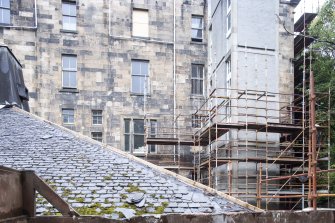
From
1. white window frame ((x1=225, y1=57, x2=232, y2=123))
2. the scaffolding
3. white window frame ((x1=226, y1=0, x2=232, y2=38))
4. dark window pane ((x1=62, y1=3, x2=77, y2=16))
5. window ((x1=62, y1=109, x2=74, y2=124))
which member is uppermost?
dark window pane ((x1=62, y1=3, x2=77, y2=16))

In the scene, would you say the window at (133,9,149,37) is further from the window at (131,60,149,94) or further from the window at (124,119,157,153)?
the window at (124,119,157,153)

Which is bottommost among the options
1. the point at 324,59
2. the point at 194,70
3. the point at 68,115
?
the point at 68,115

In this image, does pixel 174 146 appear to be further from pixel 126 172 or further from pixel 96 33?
pixel 126 172

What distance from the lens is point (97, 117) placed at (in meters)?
20.6

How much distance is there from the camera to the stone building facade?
66.6 feet

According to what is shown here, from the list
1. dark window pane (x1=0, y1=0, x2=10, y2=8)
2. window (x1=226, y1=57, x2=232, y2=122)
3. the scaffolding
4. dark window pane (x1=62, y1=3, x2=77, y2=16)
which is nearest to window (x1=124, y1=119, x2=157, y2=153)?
the scaffolding

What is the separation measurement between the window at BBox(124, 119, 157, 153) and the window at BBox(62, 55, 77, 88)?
150 inches

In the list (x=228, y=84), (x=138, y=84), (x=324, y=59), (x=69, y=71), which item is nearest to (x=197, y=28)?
(x=138, y=84)

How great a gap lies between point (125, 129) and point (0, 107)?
988cm

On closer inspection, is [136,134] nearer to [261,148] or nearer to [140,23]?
[140,23]

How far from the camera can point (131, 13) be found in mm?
21781

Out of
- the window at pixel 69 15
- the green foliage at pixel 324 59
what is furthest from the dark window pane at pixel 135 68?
the green foliage at pixel 324 59

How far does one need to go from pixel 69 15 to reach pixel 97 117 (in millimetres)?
6302

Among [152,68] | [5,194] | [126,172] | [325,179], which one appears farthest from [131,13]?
[5,194]
